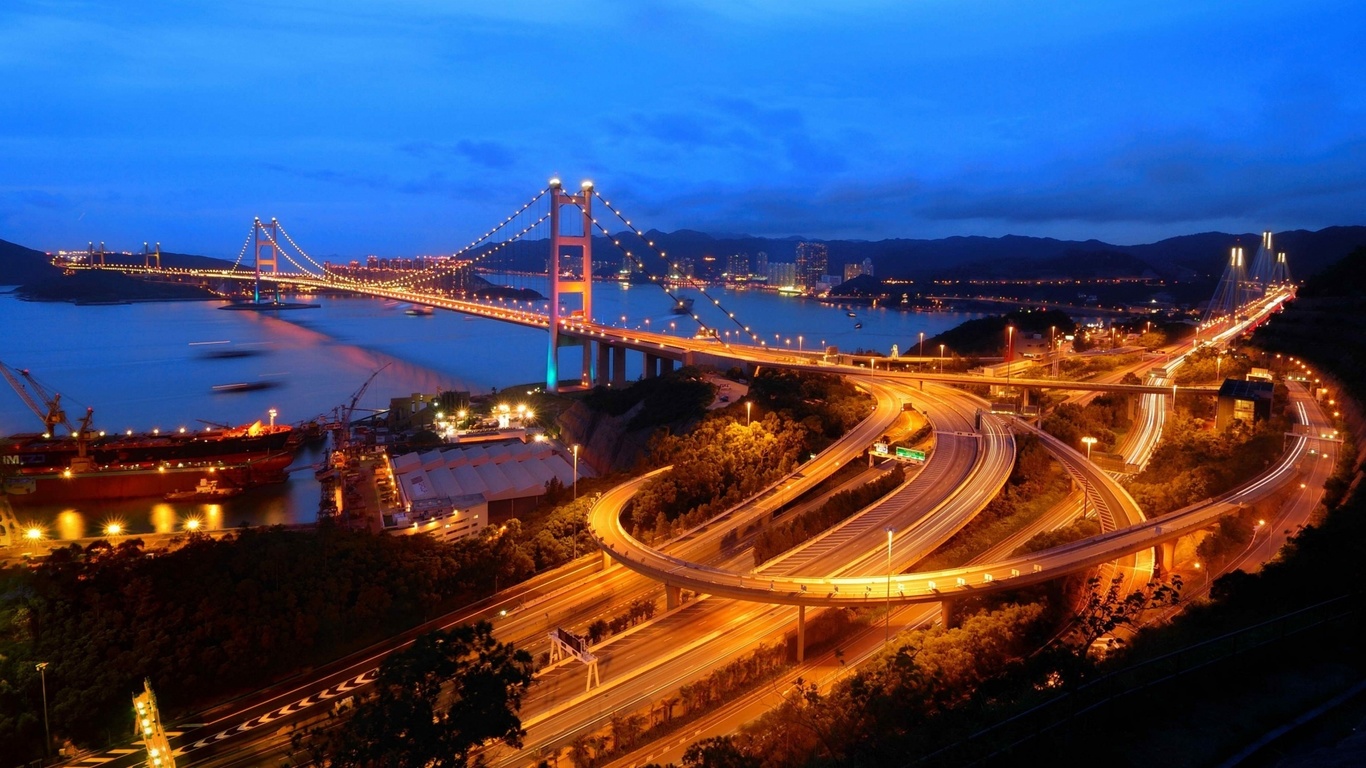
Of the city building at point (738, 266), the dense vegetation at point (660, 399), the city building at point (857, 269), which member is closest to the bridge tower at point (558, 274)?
the dense vegetation at point (660, 399)

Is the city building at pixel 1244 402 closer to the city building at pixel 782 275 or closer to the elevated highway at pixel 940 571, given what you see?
the elevated highway at pixel 940 571

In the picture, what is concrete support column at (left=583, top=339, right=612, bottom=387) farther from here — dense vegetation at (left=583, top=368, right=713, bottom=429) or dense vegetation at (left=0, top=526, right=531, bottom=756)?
dense vegetation at (left=0, top=526, right=531, bottom=756)

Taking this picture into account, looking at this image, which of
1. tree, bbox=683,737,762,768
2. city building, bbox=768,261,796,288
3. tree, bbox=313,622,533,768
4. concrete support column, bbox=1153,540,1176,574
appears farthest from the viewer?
city building, bbox=768,261,796,288

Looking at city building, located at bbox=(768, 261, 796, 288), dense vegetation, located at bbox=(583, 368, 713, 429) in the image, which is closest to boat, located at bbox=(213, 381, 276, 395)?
dense vegetation, located at bbox=(583, 368, 713, 429)

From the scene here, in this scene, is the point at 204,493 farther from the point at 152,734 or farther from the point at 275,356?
the point at 275,356

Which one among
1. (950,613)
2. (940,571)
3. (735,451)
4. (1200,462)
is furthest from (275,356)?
(1200,462)
